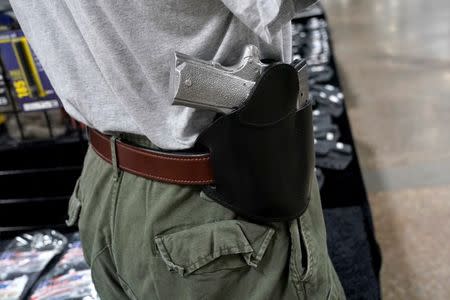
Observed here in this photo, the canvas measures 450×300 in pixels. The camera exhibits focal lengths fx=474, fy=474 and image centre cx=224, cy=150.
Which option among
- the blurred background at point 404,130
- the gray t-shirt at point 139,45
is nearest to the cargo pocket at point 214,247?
the gray t-shirt at point 139,45

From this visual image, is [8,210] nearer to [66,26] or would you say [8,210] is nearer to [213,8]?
[66,26]

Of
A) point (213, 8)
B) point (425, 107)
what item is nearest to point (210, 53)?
point (213, 8)

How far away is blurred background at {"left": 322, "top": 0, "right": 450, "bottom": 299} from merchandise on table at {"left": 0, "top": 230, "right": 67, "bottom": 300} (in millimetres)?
1136

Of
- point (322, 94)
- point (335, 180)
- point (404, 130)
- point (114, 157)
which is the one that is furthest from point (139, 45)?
point (404, 130)

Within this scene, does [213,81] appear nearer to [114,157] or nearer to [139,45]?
[139,45]

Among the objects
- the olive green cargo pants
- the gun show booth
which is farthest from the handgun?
the gun show booth

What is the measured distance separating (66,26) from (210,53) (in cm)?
22

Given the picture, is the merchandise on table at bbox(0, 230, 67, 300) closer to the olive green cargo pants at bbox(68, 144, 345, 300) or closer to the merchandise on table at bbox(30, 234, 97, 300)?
the merchandise on table at bbox(30, 234, 97, 300)

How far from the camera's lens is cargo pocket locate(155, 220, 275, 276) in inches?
26.7

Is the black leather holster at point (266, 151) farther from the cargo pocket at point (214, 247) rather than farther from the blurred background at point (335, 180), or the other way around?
the blurred background at point (335, 180)

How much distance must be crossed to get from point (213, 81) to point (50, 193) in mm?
1200

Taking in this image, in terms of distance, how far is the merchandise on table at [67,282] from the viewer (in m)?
1.28

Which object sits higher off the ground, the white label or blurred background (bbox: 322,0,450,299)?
the white label

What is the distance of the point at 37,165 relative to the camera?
1.58 metres
